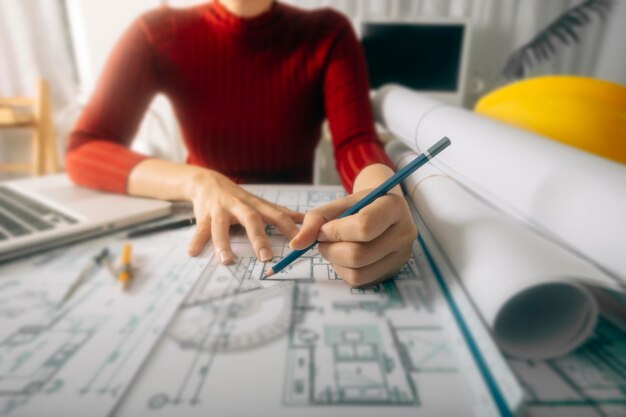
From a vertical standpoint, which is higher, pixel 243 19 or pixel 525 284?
pixel 243 19

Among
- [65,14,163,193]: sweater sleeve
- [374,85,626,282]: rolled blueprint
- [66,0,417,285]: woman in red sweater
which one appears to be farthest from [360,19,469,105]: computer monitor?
[374,85,626,282]: rolled blueprint

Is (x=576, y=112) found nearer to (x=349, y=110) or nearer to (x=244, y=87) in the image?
(x=349, y=110)

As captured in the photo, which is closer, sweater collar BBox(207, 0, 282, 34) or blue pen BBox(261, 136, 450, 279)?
blue pen BBox(261, 136, 450, 279)

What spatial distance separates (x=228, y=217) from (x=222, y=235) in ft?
0.09

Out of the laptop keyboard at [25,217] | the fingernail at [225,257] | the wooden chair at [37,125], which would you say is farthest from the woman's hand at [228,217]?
the wooden chair at [37,125]

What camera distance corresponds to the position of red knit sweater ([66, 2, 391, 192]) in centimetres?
69

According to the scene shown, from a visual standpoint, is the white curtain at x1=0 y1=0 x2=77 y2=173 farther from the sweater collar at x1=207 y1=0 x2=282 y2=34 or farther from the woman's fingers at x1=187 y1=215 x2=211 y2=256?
the woman's fingers at x1=187 y1=215 x2=211 y2=256

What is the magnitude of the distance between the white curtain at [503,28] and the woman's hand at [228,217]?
1.32 metres

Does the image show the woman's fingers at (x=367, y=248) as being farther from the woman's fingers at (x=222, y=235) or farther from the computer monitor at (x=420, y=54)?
the computer monitor at (x=420, y=54)

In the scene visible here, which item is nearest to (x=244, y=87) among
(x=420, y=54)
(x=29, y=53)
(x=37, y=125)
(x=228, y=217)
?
(x=228, y=217)

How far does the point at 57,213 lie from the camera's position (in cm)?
40

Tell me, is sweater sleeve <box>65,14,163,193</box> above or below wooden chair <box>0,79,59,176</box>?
above

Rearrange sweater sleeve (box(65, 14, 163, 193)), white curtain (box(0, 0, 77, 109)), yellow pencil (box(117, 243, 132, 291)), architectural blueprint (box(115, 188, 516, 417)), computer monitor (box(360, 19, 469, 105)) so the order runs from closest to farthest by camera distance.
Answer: architectural blueprint (box(115, 188, 516, 417)) → yellow pencil (box(117, 243, 132, 291)) → sweater sleeve (box(65, 14, 163, 193)) → computer monitor (box(360, 19, 469, 105)) → white curtain (box(0, 0, 77, 109))

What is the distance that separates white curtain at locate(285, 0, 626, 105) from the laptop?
1302 millimetres
